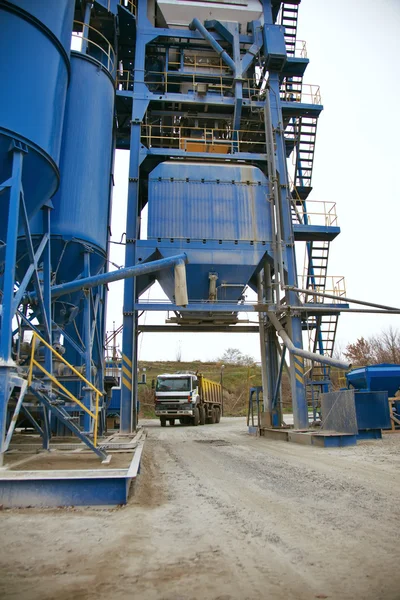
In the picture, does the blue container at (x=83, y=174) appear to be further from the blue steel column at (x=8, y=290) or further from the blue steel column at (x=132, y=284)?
the blue steel column at (x=8, y=290)

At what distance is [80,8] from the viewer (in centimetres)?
1489

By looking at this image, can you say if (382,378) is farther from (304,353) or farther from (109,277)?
(109,277)

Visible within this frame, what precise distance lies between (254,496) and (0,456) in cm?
329

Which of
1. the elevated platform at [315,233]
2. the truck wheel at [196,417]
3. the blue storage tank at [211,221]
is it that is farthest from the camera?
the truck wheel at [196,417]

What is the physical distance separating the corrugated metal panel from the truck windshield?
1293 centimetres

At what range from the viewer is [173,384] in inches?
992

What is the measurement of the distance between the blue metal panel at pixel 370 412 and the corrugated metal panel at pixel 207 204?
570 cm

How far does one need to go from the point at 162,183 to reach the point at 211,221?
203 cm

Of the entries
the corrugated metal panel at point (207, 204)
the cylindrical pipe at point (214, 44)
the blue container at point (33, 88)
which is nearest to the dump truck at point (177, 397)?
the corrugated metal panel at point (207, 204)

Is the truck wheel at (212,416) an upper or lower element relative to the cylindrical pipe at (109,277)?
lower

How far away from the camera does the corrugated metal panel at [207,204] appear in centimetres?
1410

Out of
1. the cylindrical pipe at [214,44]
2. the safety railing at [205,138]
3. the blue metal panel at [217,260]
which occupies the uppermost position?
the cylindrical pipe at [214,44]

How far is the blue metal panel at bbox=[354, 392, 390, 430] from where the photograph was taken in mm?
12430

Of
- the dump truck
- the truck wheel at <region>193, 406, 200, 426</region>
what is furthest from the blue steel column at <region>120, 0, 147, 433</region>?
the truck wheel at <region>193, 406, 200, 426</region>
